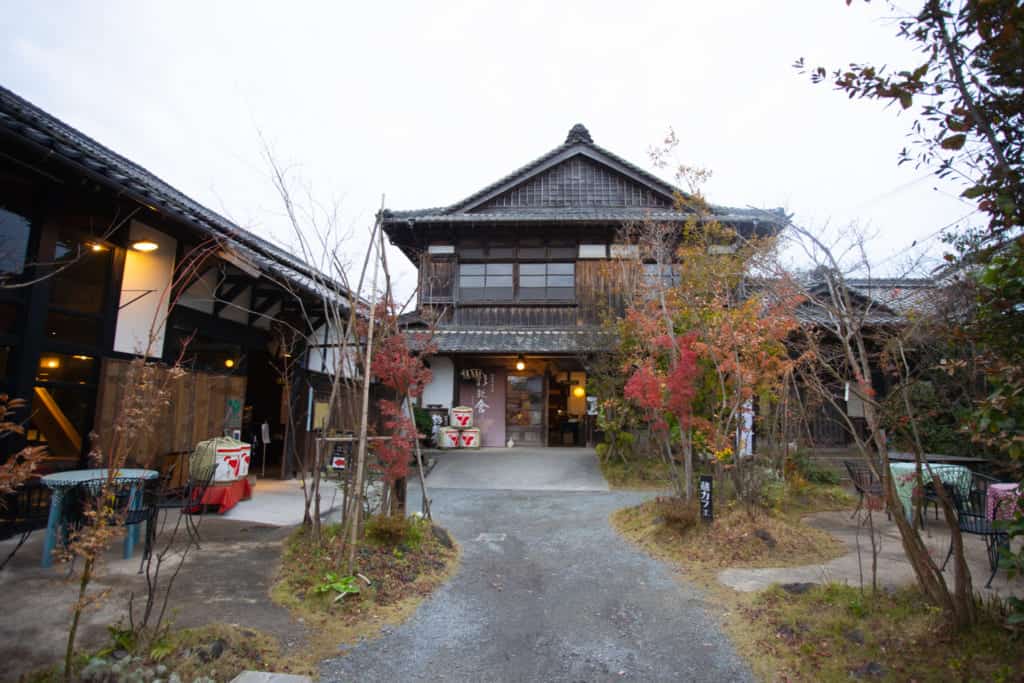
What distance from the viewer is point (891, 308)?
27.8ft

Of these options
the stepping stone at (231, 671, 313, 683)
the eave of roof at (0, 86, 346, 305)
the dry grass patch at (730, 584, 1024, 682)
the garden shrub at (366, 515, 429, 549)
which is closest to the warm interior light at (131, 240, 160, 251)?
the eave of roof at (0, 86, 346, 305)

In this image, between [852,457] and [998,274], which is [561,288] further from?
[998,274]

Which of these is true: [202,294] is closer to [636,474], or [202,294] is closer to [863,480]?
[636,474]

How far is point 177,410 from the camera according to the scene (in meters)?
7.74

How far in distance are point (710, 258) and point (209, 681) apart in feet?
27.3

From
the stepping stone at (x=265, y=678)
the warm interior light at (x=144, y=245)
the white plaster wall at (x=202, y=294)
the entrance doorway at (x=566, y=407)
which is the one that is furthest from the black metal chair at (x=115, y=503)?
the entrance doorway at (x=566, y=407)

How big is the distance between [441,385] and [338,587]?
10786 mm

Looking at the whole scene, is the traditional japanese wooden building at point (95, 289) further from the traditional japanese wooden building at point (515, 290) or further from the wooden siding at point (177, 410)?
the traditional japanese wooden building at point (515, 290)

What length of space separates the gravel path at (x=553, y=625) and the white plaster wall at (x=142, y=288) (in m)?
4.96

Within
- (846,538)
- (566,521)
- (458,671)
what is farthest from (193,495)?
(846,538)

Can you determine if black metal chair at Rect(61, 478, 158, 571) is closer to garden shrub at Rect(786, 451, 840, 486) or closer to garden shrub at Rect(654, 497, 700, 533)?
garden shrub at Rect(654, 497, 700, 533)

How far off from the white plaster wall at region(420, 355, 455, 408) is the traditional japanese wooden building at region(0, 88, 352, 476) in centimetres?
642

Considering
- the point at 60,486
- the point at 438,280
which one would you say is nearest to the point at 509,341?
the point at 438,280

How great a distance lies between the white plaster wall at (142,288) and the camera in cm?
696
